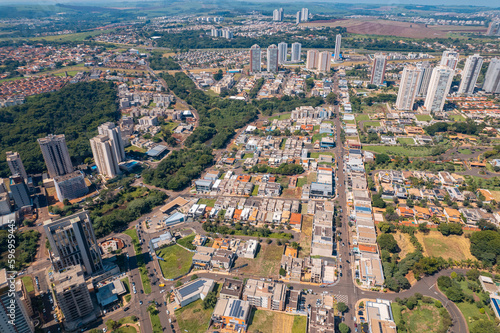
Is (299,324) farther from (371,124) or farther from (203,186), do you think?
(371,124)

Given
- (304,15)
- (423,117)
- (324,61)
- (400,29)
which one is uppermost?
(304,15)

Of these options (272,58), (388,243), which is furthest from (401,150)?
(272,58)

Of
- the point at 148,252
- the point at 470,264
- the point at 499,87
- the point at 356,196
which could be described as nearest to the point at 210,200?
the point at 148,252

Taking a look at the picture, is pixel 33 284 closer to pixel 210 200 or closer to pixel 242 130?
pixel 210 200

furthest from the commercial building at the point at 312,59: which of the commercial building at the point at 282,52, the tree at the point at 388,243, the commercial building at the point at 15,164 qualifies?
the commercial building at the point at 15,164

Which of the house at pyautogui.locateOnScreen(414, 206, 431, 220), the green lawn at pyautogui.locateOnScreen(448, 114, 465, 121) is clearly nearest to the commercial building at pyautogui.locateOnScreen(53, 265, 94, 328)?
the house at pyautogui.locateOnScreen(414, 206, 431, 220)

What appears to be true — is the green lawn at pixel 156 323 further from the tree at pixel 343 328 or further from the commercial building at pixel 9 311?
the tree at pixel 343 328
